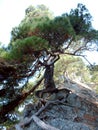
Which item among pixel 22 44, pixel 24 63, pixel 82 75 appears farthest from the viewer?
pixel 82 75

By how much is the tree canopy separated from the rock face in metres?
0.38

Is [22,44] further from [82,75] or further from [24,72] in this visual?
[82,75]

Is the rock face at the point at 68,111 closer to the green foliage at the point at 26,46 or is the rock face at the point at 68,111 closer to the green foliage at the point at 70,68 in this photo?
the green foliage at the point at 26,46

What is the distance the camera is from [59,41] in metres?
5.53

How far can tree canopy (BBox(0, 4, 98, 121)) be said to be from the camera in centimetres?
501

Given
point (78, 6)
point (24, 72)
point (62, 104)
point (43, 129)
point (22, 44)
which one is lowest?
point (43, 129)

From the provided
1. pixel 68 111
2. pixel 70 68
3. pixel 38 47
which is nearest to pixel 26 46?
pixel 38 47

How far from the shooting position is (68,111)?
5.63 metres

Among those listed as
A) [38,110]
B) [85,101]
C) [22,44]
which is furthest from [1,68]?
[85,101]

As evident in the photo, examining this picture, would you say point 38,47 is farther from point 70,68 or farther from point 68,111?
point 70,68

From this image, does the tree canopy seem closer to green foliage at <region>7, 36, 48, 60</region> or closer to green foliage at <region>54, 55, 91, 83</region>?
green foliage at <region>7, 36, 48, 60</region>

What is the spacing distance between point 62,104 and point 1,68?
59.0 inches

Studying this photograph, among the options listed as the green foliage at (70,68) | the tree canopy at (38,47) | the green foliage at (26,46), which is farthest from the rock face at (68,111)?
the green foliage at (70,68)

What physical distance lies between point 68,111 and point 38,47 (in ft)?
5.17
